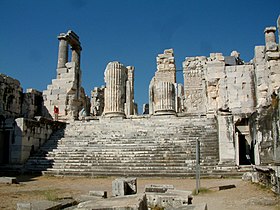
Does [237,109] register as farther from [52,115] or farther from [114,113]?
[52,115]

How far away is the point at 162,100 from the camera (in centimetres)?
1734

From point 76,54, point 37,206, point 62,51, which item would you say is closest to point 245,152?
point 37,206

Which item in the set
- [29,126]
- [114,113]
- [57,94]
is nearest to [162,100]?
[114,113]

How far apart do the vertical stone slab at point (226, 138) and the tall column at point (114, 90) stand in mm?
7192

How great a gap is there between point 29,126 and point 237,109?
13.1 metres

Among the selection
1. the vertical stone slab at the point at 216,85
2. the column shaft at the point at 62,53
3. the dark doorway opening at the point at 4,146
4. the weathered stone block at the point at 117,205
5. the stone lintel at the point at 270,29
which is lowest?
the weathered stone block at the point at 117,205

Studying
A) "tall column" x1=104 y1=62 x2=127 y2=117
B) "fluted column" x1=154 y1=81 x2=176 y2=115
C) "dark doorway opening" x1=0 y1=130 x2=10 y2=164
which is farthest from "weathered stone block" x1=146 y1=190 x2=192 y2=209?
"tall column" x1=104 y1=62 x2=127 y2=117

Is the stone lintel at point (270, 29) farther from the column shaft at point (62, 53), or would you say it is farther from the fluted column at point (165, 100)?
the column shaft at point (62, 53)

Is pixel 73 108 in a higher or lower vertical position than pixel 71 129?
higher

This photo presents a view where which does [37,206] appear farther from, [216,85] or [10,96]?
[10,96]

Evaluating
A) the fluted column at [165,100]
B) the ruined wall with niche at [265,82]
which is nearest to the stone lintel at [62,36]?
the fluted column at [165,100]

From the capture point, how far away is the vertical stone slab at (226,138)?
1119 cm

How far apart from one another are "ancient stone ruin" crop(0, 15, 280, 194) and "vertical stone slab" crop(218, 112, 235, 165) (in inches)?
1.4

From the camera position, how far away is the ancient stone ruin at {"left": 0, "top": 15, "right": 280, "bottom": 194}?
437 inches
